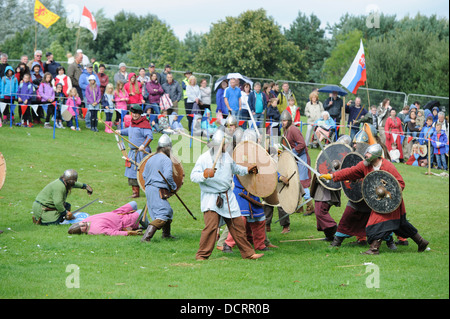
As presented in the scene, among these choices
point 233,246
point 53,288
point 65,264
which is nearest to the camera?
point 53,288

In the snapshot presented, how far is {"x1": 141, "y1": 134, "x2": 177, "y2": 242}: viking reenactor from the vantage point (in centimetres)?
995

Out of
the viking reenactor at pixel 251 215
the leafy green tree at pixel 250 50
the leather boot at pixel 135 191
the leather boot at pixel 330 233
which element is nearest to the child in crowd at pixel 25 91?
the leather boot at pixel 135 191

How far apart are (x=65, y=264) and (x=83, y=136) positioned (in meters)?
11.1

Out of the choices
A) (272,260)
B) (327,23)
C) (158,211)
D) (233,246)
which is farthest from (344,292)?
(327,23)

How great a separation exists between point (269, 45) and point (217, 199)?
104 feet

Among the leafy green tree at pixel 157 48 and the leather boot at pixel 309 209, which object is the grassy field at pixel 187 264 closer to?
the leather boot at pixel 309 209

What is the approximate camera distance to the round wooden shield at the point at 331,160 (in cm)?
1016

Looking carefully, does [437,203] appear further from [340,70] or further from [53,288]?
[340,70]

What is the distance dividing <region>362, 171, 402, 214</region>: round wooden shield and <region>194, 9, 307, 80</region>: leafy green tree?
95.8ft

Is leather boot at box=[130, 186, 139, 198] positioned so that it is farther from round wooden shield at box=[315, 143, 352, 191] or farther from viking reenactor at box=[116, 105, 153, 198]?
round wooden shield at box=[315, 143, 352, 191]

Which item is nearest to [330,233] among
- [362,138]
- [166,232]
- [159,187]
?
[362,138]

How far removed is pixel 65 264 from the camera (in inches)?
329

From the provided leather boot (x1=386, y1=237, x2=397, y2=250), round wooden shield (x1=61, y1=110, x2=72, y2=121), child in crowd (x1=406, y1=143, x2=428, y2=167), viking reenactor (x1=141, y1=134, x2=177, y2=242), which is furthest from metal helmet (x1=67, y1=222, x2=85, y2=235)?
child in crowd (x1=406, y1=143, x2=428, y2=167)

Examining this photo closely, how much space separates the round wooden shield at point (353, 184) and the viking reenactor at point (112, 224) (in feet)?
11.7
